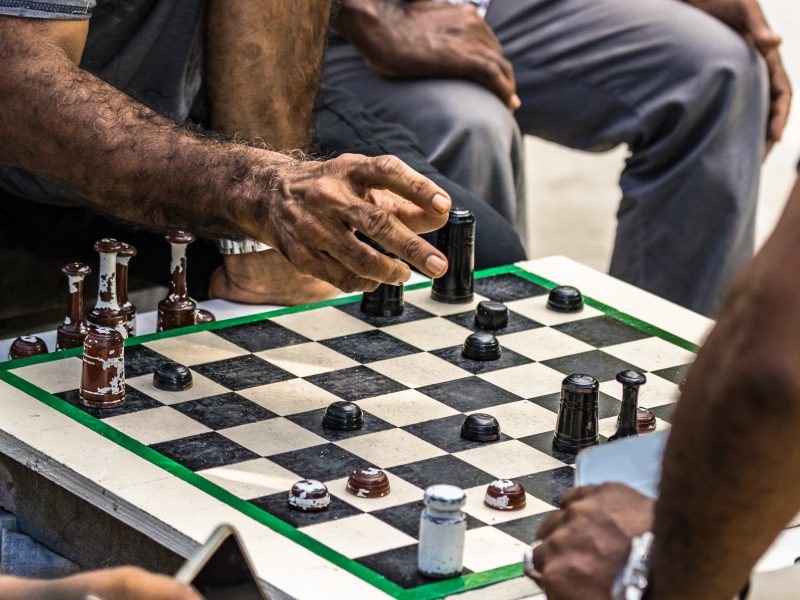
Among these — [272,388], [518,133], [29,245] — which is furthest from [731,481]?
[518,133]

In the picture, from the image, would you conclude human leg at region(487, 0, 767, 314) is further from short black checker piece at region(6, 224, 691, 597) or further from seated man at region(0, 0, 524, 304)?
short black checker piece at region(6, 224, 691, 597)

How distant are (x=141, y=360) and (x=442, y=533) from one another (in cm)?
73

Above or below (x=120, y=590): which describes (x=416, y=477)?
below

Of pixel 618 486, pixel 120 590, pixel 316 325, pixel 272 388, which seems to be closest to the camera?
pixel 120 590

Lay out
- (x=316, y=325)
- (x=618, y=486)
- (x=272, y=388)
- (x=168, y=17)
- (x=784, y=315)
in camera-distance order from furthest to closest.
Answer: (x=168, y=17) < (x=316, y=325) < (x=272, y=388) < (x=618, y=486) < (x=784, y=315)

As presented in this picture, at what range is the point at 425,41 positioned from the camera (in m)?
3.35

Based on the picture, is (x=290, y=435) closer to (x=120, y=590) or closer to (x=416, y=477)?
(x=416, y=477)

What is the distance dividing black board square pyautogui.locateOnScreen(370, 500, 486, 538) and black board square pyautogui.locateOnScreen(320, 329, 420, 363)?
1.57 feet

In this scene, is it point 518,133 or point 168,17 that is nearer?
point 168,17

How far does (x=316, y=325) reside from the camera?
2377mm

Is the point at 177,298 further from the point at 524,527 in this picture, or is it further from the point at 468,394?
the point at 524,527

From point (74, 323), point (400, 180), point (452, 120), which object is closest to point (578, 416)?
point (400, 180)

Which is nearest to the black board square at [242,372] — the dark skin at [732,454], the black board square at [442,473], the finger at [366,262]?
the finger at [366,262]

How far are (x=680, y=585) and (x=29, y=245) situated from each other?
1.85 metres
